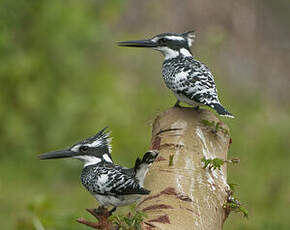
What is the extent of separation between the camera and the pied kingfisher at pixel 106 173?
2.93m

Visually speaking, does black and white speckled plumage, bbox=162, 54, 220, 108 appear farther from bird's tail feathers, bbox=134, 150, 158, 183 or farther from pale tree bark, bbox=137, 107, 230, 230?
bird's tail feathers, bbox=134, 150, 158, 183

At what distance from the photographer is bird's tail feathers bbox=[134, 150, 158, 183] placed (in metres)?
2.77

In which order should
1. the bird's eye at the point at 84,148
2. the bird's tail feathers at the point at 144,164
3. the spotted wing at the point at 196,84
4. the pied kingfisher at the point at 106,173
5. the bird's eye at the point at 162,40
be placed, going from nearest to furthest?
the bird's tail feathers at the point at 144,164
the pied kingfisher at the point at 106,173
the bird's eye at the point at 84,148
the spotted wing at the point at 196,84
the bird's eye at the point at 162,40

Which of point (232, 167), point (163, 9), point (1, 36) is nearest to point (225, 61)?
point (163, 9)

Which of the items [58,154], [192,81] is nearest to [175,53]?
Answer: [192,81]

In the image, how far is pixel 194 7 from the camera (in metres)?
10.1

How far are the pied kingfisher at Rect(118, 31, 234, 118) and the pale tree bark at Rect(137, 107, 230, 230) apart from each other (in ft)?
0.79

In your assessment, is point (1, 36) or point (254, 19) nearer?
point (1, 36)

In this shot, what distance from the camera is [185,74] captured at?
3.96 meters

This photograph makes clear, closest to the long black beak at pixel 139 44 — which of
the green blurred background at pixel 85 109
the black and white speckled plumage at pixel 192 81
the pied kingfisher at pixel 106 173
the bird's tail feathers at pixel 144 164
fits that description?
the black and white speckled plumage at pixel 192 81

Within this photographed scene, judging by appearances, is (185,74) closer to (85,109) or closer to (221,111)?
(221,111)

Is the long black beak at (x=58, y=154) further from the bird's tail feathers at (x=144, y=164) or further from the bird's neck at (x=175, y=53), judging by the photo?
the bird's neck at (x=175, y=53)

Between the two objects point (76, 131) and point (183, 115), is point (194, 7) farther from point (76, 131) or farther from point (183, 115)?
point (183, 115)

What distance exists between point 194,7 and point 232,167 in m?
3.69
